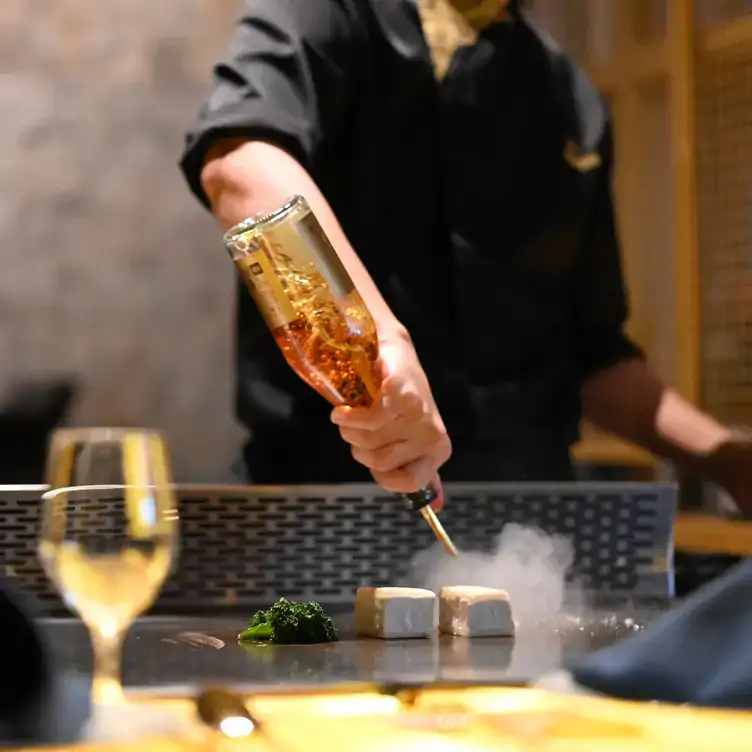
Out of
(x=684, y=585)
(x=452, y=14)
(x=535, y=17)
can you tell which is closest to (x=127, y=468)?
(x=684, y=585)

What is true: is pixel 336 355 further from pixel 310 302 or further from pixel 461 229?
pixel 461 229

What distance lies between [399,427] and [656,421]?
0.73 meters

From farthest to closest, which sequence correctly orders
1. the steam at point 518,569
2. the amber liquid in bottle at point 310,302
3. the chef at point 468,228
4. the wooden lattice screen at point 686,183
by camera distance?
the wooden lattice screen at point 686,183 < the chef at point 468,228 < the steam at point 518,569 < the amber liquid in bottle at point 310,302

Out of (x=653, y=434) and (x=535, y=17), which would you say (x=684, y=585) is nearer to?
(x=653, y=434)

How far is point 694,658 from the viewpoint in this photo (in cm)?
59

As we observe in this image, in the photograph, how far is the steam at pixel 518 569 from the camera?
107cm

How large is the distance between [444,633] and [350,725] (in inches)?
14.6

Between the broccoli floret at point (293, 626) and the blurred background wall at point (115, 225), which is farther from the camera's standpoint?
the blurred background wall at point (115, 225)

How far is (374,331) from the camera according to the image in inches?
36.7

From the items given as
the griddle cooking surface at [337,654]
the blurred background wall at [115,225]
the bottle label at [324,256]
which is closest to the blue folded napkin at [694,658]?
the griddle cooking surface at [337,654]

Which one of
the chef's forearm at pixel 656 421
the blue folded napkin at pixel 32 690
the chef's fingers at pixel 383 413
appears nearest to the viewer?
the blue folded napkin at pixel 32 690

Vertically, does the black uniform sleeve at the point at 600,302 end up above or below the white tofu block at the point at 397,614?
above

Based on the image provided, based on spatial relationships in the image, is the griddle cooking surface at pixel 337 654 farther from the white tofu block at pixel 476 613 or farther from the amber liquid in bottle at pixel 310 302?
the amber liquid in bottle at pixel 310 302

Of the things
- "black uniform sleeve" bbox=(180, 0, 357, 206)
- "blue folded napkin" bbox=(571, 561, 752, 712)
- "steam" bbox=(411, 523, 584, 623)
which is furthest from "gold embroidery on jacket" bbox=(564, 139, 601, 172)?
"blue folded napkin" bbox=(571, 561, 752, 712)
